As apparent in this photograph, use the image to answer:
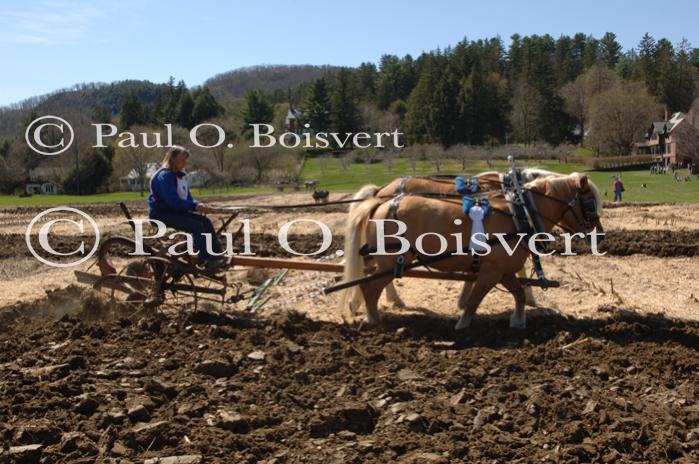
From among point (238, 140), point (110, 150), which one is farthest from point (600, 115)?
point (110, 150)

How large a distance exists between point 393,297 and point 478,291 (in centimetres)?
163

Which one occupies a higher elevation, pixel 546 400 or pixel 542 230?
pixel 542 230

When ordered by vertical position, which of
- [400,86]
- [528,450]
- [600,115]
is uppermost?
[400,86]

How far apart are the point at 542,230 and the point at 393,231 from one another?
167 centimetres

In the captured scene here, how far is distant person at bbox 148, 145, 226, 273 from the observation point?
24.7 ft

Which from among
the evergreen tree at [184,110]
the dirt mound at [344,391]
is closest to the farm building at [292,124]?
the evergreen tree at [184,110]

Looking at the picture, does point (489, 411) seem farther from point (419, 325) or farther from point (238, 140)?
point (238, 140)

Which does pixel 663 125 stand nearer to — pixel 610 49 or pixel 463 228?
pixel 610 49

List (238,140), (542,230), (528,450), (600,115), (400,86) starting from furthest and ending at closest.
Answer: (400,86) < (600,115) < (238,140) < (542,230) < (528,450)

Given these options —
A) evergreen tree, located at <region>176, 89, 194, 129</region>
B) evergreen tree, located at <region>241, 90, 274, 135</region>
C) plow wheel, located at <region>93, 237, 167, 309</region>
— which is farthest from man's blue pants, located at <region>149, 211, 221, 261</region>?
evergreen tree, located at <region>176, 89, 194, 129</region>

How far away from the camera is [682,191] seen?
105ft

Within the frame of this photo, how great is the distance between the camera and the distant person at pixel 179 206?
24.7 ft

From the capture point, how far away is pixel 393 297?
29.5ft

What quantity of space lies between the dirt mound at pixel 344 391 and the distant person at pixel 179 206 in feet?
2.49
